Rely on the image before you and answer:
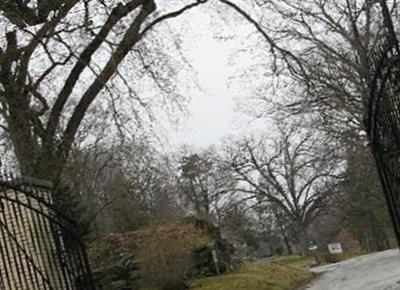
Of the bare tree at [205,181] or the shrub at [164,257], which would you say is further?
the bare tree at [205,181]

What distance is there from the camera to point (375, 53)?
1037 cm

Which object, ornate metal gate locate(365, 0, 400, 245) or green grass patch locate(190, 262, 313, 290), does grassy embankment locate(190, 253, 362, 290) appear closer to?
green grass patch locate(190, 262, 313, 290)

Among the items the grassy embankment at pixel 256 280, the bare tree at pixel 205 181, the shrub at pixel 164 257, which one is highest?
the bare tree at pixel 205 181

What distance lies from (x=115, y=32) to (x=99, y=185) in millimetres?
30688

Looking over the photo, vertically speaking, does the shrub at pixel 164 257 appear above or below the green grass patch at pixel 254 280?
above

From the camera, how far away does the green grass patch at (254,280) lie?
87.5 ft

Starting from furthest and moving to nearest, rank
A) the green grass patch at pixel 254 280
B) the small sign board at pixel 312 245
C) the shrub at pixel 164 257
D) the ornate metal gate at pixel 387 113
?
the small sign board at pixel 312 245 < the green grass patch at pixel 254 280 < the shrub at pixel 164 257 < the ornate metal gate at pixel 387 113

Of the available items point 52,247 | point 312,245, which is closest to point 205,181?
point 312,245

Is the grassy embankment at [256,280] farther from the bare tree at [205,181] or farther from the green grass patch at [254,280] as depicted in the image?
the bare tree at [205,181]

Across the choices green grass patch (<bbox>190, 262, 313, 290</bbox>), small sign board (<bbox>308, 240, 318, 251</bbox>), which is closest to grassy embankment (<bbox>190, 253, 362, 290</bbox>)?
green grass patch (<bbox>190, 262, 313, 290</bbox>)

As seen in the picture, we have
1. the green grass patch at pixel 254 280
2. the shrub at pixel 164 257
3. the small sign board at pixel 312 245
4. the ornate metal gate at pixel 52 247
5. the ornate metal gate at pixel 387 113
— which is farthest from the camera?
the small sign board at pixel 312 245

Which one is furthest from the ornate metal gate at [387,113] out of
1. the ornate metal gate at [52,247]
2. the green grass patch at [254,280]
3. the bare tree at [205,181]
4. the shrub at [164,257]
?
the bare tree at [205,181]

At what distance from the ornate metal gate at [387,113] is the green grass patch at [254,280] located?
15.7m

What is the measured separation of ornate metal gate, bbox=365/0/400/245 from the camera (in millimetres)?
9828
